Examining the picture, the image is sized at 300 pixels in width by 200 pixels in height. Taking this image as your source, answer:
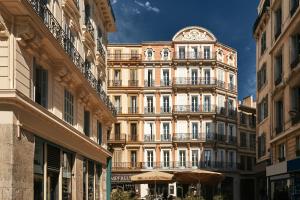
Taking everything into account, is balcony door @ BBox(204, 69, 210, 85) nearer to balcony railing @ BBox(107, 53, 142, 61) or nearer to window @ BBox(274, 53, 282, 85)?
balcony railing @ BBox(107, 53, 142, 61)

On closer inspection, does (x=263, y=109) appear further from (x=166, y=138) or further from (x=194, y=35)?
(x=194, y=35)

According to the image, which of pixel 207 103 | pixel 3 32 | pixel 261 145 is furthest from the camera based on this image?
pixel 207 103

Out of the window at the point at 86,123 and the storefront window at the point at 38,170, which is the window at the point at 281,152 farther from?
the storefront window at the point at 38,170

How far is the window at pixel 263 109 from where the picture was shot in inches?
1462

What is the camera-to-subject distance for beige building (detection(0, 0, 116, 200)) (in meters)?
14.8

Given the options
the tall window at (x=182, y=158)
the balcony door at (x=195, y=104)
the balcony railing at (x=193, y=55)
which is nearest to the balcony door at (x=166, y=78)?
the balcony railing at (x=193, y=55)

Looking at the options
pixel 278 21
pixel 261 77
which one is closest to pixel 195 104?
pixel 261 77

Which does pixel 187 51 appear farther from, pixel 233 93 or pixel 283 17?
pixel 283 17

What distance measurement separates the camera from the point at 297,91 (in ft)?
95.0

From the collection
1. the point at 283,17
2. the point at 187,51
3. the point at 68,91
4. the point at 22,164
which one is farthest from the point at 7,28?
the point at 187,51

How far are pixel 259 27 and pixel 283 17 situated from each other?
8651 millimetres

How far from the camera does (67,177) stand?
22.9m

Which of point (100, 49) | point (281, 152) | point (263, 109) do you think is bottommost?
point (281, 152)

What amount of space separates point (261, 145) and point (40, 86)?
24.2m
